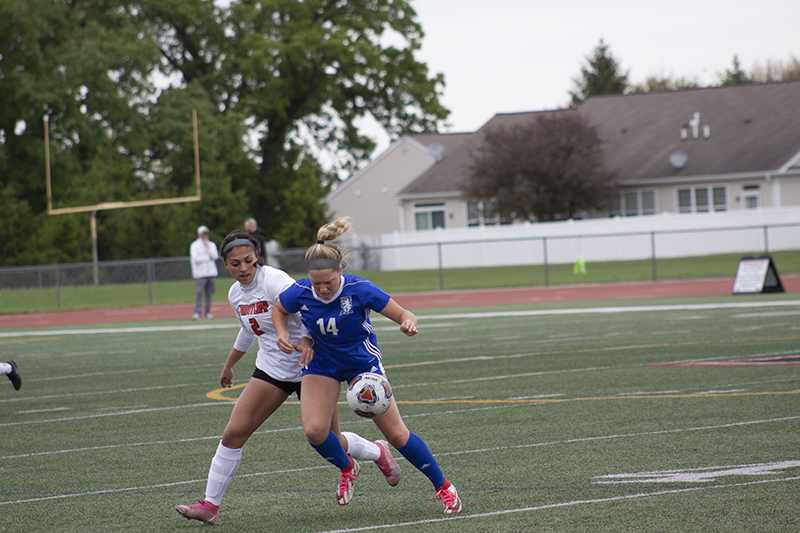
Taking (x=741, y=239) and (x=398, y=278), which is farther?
(x=741, y=239)

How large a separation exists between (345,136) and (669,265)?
29360mm

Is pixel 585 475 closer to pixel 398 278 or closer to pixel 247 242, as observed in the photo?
pixel 247 242

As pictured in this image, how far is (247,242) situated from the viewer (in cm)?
558

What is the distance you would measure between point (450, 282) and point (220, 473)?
25874mm

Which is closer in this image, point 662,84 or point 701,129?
point 701,129

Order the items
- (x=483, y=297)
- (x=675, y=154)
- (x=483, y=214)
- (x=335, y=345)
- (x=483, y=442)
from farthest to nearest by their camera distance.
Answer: (x=675, y=154) < (x=483, y=214) < (x=483, y=297) < (x=483, y=442) < (x=335, y=345)

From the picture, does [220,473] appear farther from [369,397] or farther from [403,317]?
[403,317]

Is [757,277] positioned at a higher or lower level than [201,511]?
higher

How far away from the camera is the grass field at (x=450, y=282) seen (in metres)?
28.1

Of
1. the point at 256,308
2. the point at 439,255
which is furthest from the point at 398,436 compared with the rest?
the point at 439,255

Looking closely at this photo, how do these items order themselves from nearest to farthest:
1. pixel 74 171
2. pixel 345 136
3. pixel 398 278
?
pixel 398 278, pixel 74 171, pixel 345 136

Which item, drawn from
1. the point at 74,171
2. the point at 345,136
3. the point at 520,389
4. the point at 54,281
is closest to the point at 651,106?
the point at 345,136

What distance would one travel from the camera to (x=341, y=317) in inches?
204

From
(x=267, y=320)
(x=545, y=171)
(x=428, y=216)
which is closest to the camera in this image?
(x=267, y=320)
